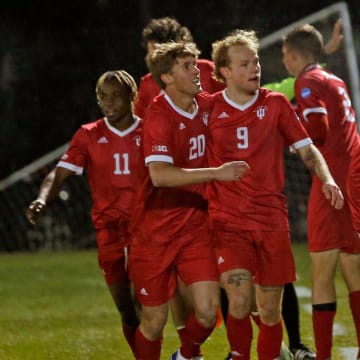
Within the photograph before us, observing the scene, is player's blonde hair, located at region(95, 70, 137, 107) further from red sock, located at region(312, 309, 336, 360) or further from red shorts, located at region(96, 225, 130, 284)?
red sock, located at region(312, 309, 336, 360)

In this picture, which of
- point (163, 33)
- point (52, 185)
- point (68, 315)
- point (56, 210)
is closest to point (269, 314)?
point (52, 185)

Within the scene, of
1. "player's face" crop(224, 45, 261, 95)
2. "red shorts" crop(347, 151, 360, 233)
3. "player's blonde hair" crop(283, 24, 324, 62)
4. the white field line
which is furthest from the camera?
the white field line

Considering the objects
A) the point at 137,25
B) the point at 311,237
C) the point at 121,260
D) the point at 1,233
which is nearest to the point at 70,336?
the point at 121,260

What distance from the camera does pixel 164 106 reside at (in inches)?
248

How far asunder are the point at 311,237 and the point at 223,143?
881mm

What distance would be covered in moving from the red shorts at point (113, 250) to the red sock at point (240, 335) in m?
0.92

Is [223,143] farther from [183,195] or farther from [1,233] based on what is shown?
[1,233]

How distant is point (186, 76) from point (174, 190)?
0.58 meters

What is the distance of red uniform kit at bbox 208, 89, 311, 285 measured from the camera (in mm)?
6305

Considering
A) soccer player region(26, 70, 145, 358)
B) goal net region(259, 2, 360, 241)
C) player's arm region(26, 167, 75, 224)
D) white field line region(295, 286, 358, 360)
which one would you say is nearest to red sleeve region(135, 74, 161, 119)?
soccer player region(26, 70, 145, 358)

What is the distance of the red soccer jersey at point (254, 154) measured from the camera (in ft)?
20.8

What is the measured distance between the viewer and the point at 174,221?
6.30 metres

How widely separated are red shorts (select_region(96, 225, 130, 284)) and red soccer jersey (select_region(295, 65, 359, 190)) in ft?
3.97

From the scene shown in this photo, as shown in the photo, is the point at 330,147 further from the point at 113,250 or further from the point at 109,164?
the point at 113,250
